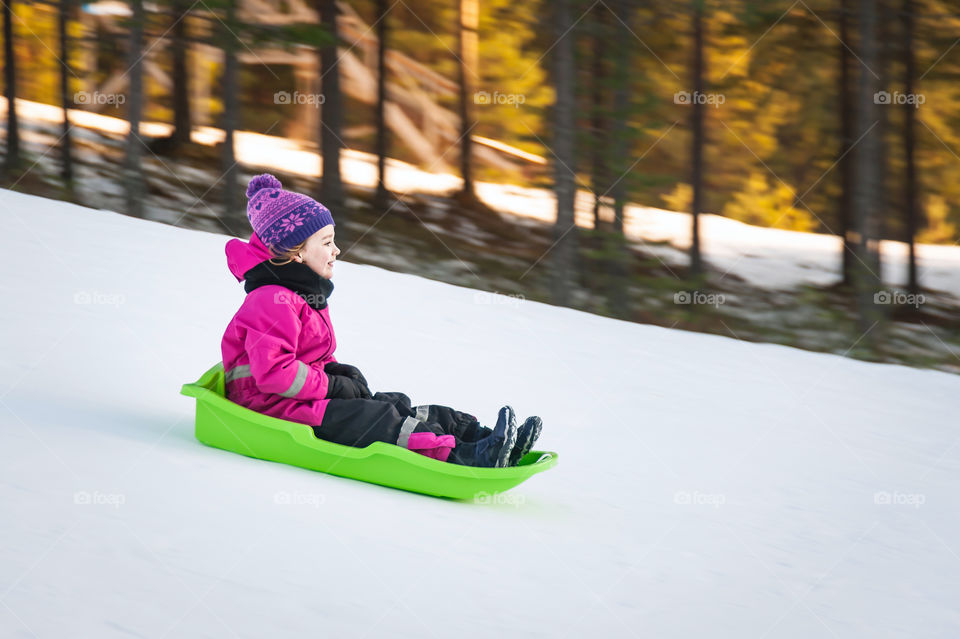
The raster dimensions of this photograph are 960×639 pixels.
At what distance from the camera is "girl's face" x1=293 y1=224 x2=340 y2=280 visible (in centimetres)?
357

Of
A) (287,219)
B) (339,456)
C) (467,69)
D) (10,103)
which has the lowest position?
(339,456)

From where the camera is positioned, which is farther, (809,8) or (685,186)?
(685,186)

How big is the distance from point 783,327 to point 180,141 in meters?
10.8

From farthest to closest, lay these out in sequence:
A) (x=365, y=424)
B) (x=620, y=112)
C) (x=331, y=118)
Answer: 1. (x=331, y=118)
2. (x=620, y=112)
3. (x=365, y=424)

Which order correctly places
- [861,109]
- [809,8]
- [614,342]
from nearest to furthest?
[614,342] → [861,109] → [809,8]

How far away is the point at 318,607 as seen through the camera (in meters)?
2.50

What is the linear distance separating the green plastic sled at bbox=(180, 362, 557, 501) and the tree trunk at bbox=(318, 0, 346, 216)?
10.2 m

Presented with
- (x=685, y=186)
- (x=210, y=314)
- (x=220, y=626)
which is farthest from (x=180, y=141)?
(x=220, y=626)

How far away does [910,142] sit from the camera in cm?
1386

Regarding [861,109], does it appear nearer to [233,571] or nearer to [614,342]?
[614,342]

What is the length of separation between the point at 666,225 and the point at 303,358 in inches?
633

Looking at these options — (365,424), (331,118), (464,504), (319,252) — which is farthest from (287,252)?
(331,118)

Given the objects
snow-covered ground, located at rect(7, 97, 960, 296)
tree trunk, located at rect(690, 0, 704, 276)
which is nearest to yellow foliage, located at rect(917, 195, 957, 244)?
snow-covered ground, located at rect(7, 97, 960, 296)

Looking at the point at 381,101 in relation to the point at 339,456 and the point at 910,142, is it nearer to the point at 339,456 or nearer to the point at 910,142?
the point at 910,142
